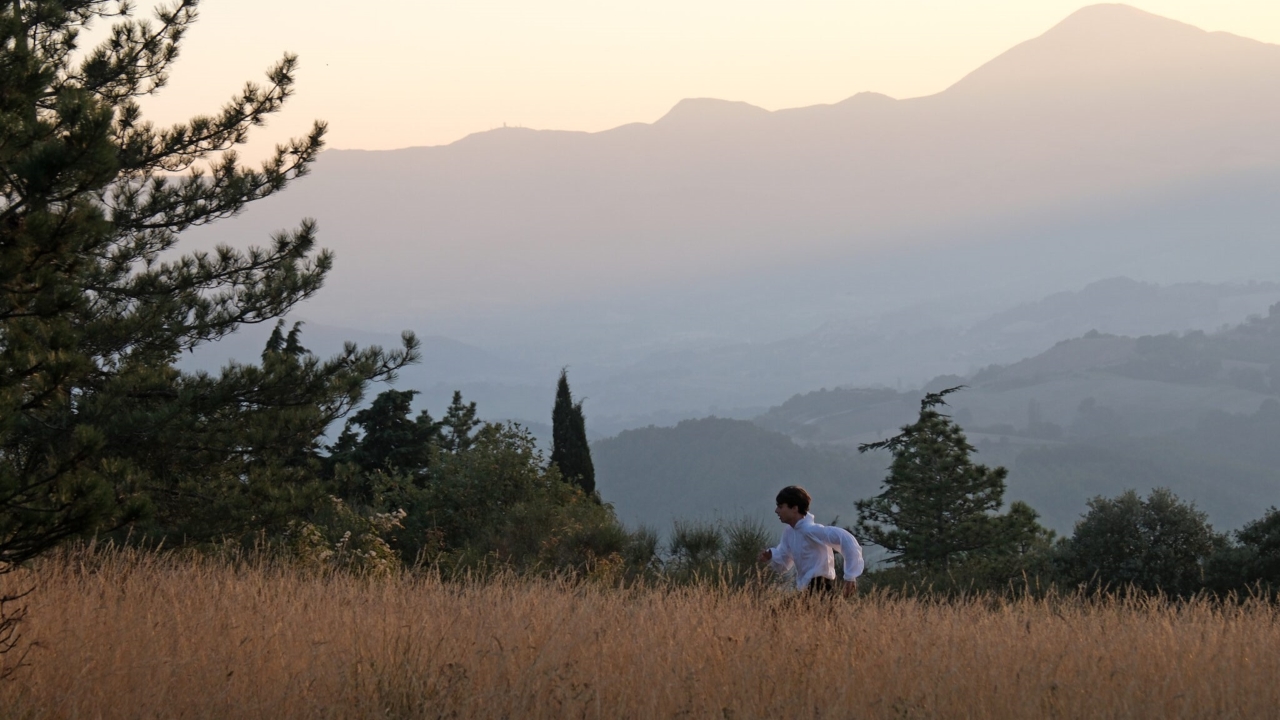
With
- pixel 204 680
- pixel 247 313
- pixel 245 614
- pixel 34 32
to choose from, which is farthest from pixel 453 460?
pixel 204 680

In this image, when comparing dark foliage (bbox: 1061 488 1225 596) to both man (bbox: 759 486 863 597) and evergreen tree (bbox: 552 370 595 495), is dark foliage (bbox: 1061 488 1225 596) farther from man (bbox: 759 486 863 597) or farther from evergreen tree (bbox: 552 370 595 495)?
evergreen tree (bbox: 552 370 595 495)

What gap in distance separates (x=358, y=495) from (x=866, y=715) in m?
22.0

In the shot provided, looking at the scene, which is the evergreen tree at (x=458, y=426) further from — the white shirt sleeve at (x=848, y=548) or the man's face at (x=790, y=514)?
the white shirt sleeve at (x=848, y=548)

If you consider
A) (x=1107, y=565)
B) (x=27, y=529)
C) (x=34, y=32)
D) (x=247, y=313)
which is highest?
(x=34, y=32)

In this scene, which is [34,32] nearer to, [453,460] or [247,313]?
[247,313]

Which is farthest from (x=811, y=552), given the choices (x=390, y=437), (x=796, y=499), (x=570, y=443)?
(x=570, y=443)

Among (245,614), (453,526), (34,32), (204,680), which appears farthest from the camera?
(453,526)

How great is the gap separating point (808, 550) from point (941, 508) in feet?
54.0

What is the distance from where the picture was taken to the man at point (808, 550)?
27.9 feet

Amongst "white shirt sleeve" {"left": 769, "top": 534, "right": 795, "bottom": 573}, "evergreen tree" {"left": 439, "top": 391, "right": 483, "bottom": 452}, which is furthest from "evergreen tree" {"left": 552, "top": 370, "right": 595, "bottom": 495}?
"white shirt sleeve" {"left": 769, "top": 534, "right": 795, "bottom": 573}

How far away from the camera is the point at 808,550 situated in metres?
8.63

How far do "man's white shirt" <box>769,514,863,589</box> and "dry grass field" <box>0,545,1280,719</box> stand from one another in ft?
1.15

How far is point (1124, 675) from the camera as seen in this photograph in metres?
6.75

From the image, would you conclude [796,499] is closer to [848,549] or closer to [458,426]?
[848,549]
